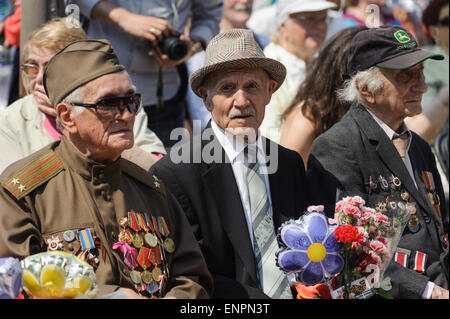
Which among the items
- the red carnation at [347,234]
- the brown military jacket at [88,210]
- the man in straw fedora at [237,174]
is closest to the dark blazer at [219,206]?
the man in straw fedora at [237,174]

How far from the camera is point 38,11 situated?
5441mm

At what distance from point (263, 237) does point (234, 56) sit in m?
0.93

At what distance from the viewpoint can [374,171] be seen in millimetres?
4754

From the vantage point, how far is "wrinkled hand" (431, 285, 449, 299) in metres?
4.42

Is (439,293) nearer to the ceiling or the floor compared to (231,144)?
nearer to the floor

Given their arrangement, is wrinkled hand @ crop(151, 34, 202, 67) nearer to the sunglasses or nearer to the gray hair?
the gray hair

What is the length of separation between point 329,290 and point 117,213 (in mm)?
988

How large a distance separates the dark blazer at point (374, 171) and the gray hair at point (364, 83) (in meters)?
0.10

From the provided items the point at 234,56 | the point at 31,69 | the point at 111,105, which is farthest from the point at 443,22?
the point at 111,105

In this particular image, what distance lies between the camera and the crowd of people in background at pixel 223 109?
13.8 feet

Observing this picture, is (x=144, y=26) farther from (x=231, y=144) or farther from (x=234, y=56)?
(x=231, y=144)

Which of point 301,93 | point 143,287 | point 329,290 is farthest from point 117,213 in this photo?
point 301,93

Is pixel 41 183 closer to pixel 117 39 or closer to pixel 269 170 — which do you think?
pixel 269 170

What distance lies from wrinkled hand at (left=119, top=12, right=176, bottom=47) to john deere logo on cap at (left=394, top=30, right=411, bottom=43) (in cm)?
150
